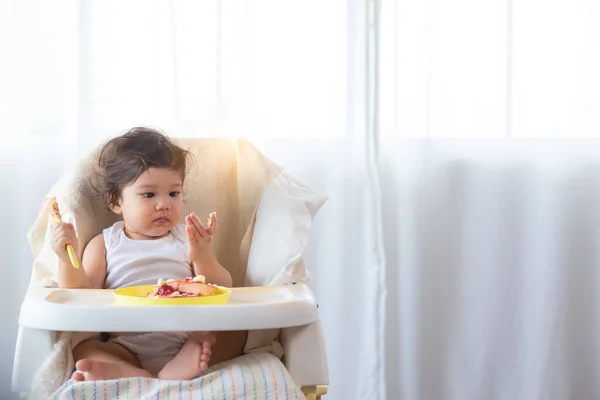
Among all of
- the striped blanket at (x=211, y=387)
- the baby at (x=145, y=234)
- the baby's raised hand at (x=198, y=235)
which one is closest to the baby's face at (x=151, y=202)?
the baby at (x=145, y=234)

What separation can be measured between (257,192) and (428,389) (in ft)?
2.40

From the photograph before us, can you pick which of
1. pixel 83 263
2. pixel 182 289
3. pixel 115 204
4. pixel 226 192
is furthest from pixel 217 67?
pixel 182 289

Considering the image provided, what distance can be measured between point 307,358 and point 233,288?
0.18m

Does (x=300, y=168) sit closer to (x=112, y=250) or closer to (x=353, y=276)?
(x=353, y=276)

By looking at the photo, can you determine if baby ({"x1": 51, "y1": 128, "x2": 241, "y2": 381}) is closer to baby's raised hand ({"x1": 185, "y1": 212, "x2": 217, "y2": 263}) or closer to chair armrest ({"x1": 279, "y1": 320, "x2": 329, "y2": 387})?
baby's raised hand ({"x1": 185, "y1": 212, "x2": 217, "y2": 263})

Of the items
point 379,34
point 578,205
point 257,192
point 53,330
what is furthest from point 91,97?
point 578,205

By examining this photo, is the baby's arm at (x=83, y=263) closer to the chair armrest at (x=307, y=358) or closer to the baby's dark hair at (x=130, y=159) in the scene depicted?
the baby's dark hair at (x=130, y=159)

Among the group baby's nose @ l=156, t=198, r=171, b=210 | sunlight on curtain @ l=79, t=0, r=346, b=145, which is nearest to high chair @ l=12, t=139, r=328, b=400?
baby's nose @ l=156, t=198, r=171, b=210

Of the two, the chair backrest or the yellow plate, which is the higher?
the chair backrest

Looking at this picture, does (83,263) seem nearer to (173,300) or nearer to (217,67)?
(173,300)

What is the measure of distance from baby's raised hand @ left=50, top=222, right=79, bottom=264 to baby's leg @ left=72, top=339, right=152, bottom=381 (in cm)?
15

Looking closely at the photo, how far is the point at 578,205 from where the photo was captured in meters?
1.92

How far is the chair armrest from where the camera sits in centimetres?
121

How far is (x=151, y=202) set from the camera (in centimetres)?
143
